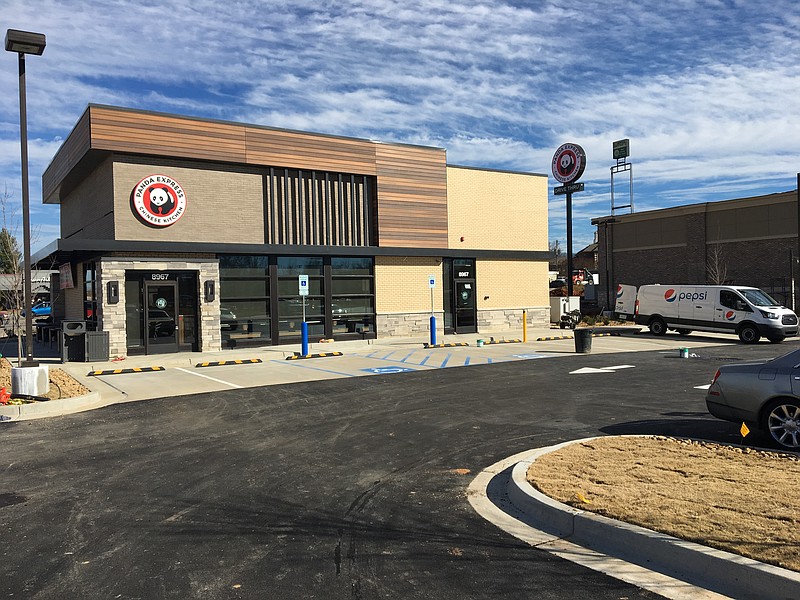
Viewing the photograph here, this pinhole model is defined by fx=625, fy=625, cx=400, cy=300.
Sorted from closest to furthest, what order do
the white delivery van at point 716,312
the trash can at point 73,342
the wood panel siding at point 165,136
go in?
1. the trash can at point 73,342
2. the wood panel siding at point 165,136
3. the white delivery van at point 716,312

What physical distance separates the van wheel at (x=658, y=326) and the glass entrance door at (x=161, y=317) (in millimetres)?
20382

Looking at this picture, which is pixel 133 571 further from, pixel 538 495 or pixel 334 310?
pixel 334 310

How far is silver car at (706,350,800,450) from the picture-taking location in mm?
7699

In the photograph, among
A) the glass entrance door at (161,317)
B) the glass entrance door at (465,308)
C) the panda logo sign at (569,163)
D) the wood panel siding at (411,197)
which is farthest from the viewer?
the panda logo sign at (569,163)

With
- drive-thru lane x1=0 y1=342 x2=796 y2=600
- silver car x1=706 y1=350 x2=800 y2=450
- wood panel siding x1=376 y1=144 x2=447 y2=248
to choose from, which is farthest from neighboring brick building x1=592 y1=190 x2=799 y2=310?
silver car x1=706 y1=350 x2=800 y2=450

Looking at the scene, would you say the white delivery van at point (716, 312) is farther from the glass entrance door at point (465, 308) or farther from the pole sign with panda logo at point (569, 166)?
the pole sign with panda logo at point (569, 166)

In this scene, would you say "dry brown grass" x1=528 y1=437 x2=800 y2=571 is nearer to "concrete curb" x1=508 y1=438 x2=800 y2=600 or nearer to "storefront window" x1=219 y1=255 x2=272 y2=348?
"concrete curb" x1=508 y1=438 x2=800 y2=600

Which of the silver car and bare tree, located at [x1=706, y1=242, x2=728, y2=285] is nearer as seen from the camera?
the silver car

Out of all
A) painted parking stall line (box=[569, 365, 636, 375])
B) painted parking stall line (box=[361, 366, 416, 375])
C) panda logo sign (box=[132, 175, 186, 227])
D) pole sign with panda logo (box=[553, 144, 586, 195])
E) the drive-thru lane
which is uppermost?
pole sign with panda logo (box=[553, 144, 586, 195])

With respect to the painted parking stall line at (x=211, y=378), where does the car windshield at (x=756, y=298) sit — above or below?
above

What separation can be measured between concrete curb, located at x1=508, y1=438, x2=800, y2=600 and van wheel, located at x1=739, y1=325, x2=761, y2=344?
72.3 ft

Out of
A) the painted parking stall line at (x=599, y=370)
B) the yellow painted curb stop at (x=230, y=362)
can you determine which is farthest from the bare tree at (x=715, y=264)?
the yellow painted curb stop at (x=230, y=362)

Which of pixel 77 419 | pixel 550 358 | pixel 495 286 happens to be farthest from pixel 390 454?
pixel 495 286

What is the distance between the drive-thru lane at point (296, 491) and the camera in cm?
454
